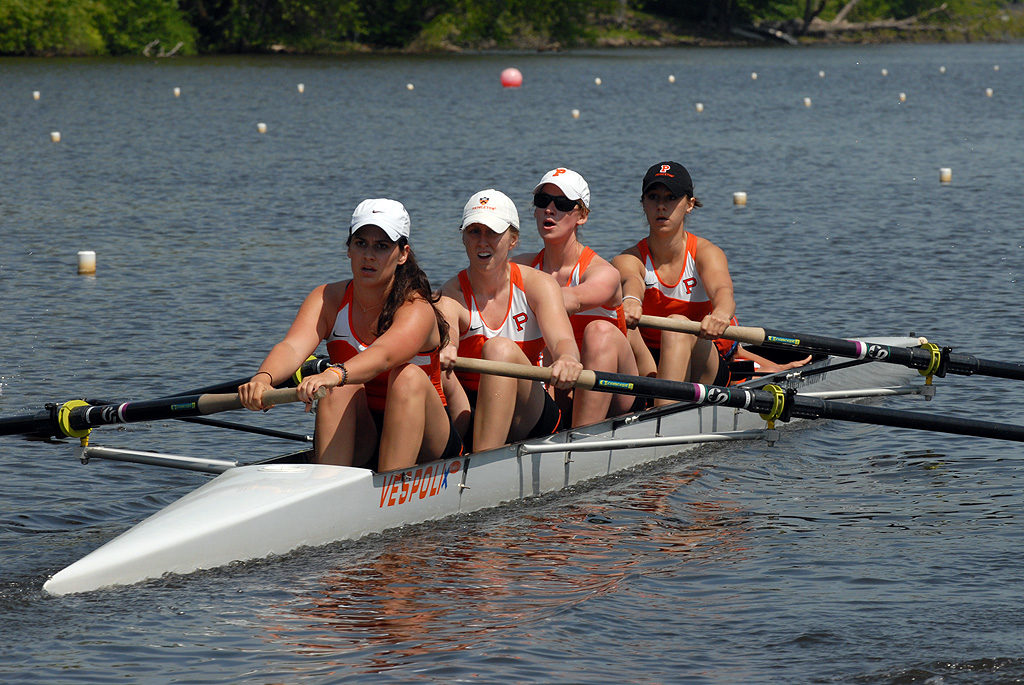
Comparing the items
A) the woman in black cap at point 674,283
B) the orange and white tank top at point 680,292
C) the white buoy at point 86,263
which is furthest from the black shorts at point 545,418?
the white buoy at point 86,263

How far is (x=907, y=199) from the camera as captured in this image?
21922 millimetres

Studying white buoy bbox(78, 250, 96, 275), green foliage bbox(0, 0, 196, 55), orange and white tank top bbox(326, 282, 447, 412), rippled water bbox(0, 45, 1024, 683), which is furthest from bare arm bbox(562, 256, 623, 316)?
green foliage bbox(0, 0, 196, 55)

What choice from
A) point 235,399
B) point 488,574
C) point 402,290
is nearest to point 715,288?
point 402,290

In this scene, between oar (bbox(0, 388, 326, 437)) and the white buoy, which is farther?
the white buoy

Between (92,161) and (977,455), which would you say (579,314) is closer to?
(977,455)

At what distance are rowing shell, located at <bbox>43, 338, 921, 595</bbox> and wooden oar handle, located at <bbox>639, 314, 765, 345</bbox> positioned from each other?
0.56 metres

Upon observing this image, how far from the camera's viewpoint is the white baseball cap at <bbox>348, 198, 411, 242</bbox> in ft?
21.6

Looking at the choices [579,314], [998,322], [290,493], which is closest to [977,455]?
[579,314]

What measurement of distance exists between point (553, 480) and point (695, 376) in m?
1.68

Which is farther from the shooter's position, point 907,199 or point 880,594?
point 907,199

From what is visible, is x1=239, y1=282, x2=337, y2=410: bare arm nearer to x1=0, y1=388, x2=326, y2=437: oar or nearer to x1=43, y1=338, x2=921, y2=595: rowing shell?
x1=0, y1=388, x2=326, y2=437: oar

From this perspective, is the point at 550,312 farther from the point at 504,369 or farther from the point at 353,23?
the point at 353,23

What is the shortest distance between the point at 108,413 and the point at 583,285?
2.87 m

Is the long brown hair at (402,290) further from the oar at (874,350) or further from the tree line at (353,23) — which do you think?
the tree line at (353,23)
